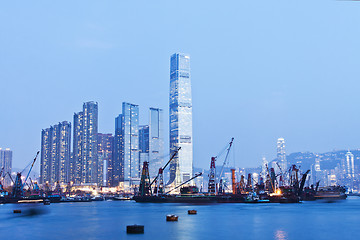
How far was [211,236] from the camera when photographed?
183ft

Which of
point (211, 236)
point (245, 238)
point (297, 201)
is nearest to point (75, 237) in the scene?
point (211, 236)

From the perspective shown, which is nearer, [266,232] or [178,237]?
[178,237]

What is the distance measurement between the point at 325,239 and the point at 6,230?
5026 centimetres

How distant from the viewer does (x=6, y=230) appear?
64.2 meters

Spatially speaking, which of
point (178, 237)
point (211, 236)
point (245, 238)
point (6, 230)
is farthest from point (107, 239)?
point (6, 230)

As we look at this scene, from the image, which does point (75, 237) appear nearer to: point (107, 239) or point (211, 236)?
point (107, 239)

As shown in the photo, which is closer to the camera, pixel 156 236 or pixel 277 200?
pixel 156 236

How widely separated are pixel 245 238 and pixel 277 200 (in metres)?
152

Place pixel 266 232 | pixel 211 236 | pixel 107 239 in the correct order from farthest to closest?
1. pixel 266 232
2. pixel 211 236
3. pixel 107 239

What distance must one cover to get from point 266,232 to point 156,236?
18.1 meters

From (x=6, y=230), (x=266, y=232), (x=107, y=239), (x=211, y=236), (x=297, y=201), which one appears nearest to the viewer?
(x=107, y=239)

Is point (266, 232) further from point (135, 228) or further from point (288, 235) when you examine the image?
point (135, 228)

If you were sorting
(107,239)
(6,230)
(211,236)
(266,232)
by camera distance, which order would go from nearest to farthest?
(107,239) < (211,236) < (266,232) < (6,230)

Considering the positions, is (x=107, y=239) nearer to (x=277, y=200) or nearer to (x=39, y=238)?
(x=39, y=238)
